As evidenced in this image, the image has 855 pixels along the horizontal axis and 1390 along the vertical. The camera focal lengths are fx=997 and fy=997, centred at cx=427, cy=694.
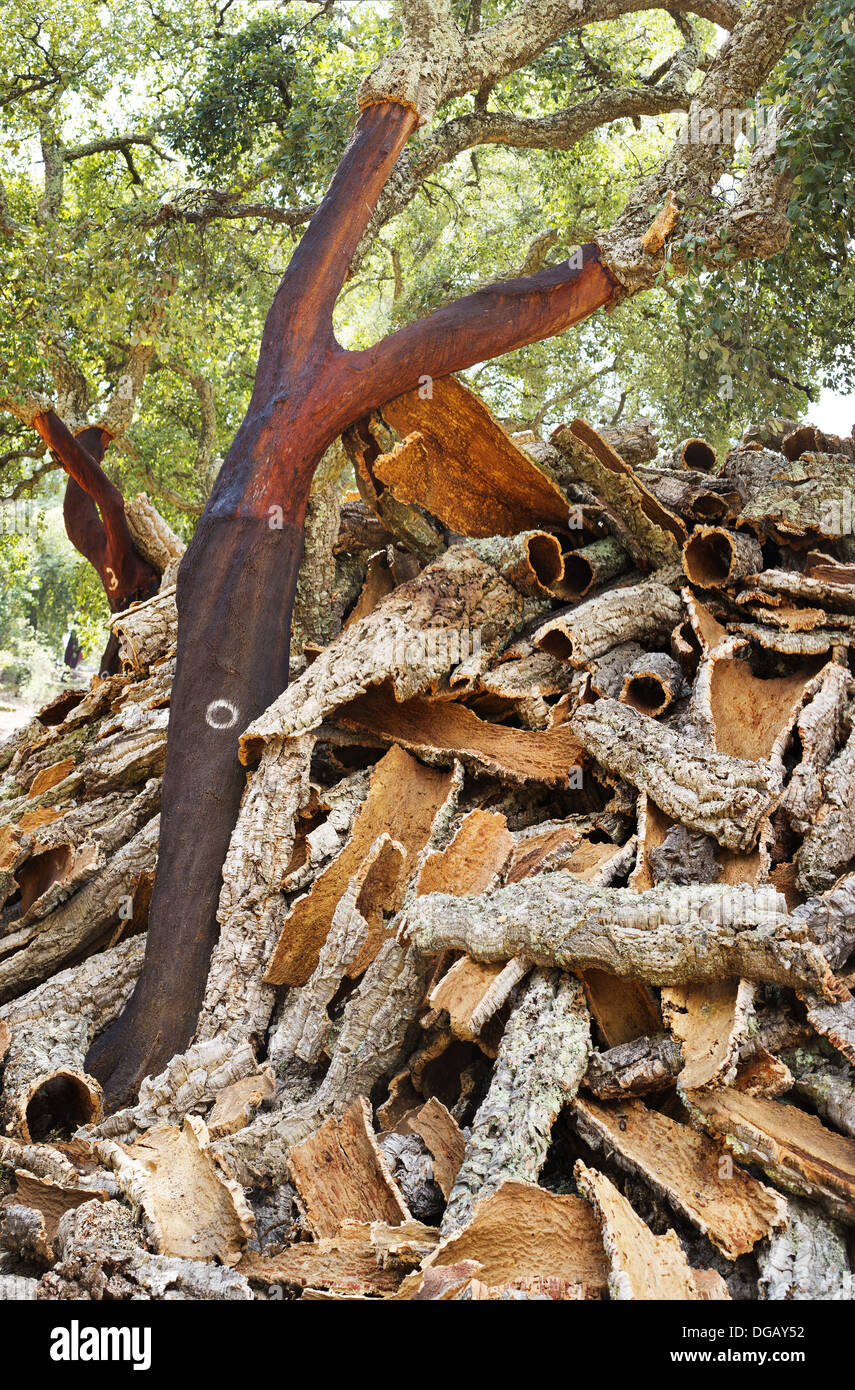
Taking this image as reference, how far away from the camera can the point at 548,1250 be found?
1.91m

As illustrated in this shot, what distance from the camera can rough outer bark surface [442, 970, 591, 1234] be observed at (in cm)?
209

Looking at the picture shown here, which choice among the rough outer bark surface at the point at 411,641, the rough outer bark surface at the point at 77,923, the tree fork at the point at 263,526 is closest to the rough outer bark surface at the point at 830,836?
the rough outer bark surface at the point at 411,641

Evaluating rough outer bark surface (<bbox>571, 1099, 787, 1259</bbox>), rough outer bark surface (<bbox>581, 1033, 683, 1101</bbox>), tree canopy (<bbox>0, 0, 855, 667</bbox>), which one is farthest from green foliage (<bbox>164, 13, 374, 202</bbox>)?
rough outer bark surface (<bbox>571, 1099, 787, 1259</bbox>)

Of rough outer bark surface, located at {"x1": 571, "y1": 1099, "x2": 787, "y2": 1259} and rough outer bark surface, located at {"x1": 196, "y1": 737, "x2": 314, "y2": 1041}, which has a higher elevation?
rough outer bark surface, located at {"x1": 196, "y1": 737, "x2": 314, "y2": 1041}

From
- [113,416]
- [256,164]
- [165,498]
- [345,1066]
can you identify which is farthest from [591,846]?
[165,498]

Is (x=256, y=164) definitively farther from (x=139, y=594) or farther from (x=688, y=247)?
(x=688, y=247)

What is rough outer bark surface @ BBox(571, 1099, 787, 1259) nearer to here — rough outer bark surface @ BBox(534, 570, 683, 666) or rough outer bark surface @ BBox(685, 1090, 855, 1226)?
rough outer bark surface @ BBox(685, 1090, 855, 1226)

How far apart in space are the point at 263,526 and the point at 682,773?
175 cm

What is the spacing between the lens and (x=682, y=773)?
2.80 metres

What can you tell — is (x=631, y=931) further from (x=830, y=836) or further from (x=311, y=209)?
(x=311, y=209)

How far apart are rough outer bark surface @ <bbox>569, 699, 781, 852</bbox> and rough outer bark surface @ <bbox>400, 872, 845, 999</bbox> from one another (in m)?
0.31

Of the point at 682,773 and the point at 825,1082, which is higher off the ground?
the point at 682,773

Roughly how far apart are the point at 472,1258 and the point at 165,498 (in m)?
9.73

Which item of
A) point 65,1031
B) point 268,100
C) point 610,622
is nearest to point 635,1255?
point 65,1031
